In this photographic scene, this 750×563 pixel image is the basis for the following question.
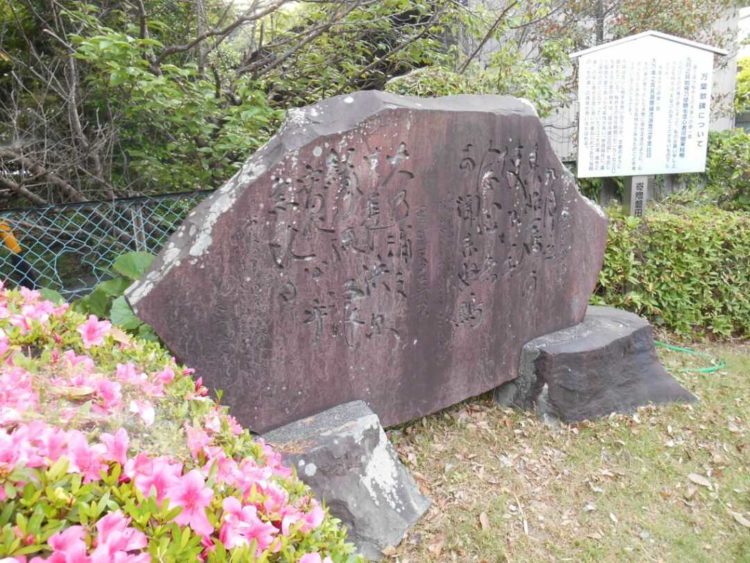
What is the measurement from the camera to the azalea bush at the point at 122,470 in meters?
0.85

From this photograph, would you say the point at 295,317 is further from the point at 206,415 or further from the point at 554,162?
the point at 554,162

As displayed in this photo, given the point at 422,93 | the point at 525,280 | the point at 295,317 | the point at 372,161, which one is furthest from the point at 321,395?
the point at 422,93

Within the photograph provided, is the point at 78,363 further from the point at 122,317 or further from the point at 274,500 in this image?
the point at 122,317

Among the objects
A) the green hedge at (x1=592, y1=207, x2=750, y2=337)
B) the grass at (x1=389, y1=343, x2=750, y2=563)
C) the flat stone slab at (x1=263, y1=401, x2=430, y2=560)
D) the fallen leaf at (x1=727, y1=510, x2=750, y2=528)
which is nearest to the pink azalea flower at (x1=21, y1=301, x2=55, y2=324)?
the flat stone slab at (x1=263, y1=401, x2=430, y2=560)

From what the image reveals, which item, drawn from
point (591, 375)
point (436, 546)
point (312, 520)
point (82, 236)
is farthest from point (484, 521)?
point (82, 236)

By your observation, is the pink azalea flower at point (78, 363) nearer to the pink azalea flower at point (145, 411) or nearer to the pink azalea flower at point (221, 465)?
the pink azalea flower at point (145, 411)

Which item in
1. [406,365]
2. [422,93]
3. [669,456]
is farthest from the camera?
[422,93]

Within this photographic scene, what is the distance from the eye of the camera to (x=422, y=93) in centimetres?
485

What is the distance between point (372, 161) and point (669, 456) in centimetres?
251

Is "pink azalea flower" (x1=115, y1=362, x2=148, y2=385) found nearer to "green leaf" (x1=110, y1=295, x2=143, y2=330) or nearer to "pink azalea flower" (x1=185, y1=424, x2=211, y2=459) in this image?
"pink azalea flower" (x1=185, y1=424, x2=211, y2=459)

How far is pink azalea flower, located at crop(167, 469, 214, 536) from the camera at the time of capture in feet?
3.13

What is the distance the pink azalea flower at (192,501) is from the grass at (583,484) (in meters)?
1.80

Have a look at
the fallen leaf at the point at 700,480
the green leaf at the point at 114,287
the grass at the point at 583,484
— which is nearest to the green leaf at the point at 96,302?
the green leaf at the point at 114,287

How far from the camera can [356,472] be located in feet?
8.20
